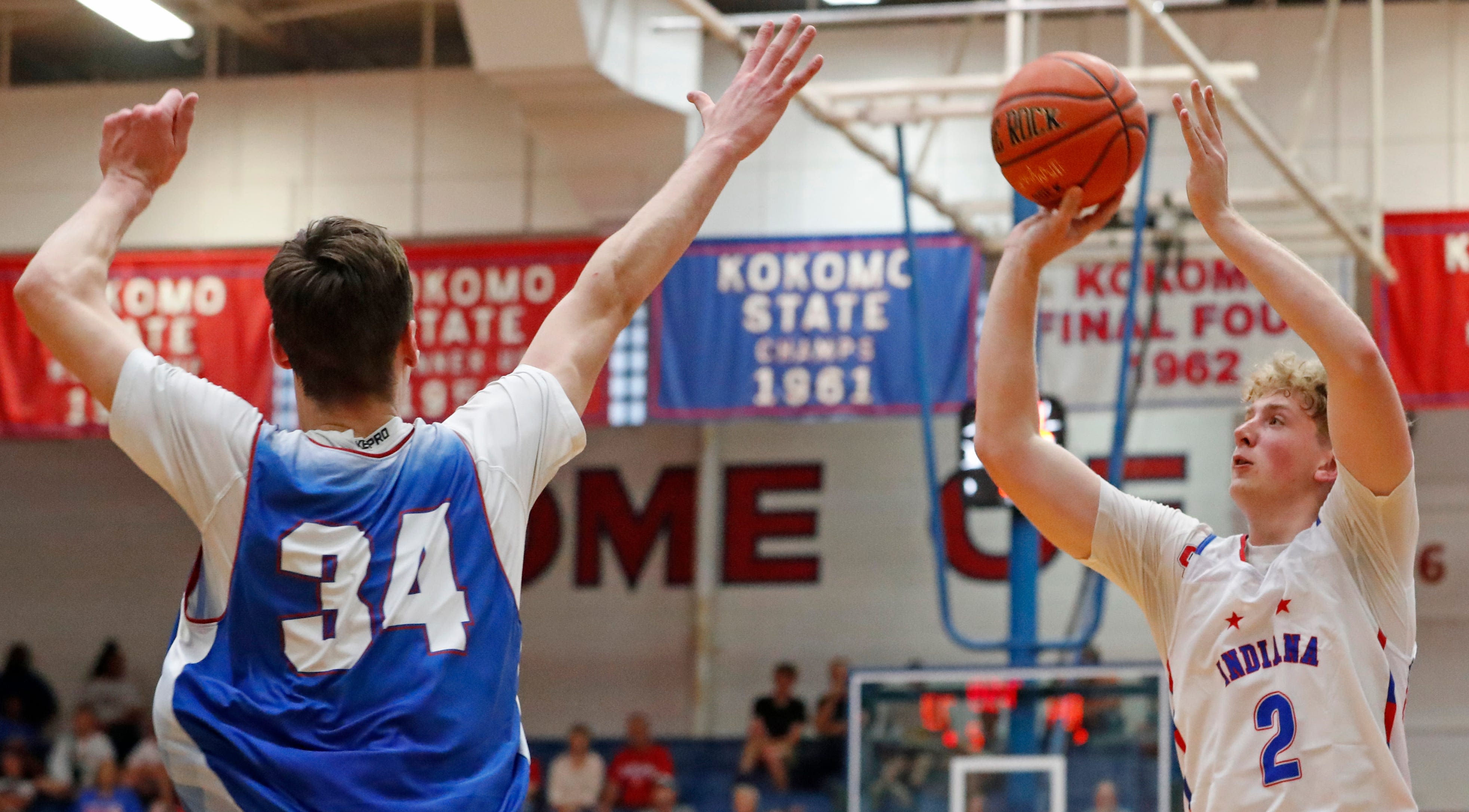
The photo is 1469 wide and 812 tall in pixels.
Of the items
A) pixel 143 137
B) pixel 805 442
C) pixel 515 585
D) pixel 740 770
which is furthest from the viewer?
pixel 805 442

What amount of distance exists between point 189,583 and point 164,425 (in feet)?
0.73

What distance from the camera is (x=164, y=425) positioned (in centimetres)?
226

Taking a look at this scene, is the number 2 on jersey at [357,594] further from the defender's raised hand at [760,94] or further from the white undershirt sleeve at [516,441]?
the defender's raised hand at [760,94]

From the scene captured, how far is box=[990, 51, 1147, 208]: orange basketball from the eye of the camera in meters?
3.79

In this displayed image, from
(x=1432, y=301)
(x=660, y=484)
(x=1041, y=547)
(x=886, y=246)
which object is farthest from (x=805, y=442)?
(x=1432, y=301)

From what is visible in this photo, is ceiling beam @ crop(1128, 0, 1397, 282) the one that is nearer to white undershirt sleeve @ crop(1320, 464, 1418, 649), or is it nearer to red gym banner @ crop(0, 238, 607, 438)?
red gym banner @ crop(0, 238, 607, 438)

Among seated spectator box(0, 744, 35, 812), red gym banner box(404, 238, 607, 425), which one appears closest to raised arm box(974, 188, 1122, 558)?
red gym banner box(404, 238, 607, 425)

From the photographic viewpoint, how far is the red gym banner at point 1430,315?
37.9ft

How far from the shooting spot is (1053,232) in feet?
11.6

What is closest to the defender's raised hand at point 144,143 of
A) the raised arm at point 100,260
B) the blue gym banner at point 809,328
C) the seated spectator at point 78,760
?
the raised arm at point 100,260

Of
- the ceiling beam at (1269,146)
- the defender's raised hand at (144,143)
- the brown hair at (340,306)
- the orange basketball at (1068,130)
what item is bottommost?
the brown hair at (340,306)

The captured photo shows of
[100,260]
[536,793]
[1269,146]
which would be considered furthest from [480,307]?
[100,260]

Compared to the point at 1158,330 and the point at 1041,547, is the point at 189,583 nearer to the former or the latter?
the point at 1158,330

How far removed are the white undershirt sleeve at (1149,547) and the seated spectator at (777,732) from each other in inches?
401
